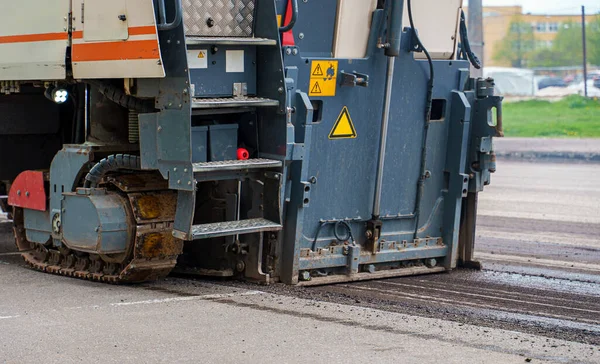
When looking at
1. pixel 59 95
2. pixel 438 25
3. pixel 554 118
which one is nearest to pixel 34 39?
pixel 59 95

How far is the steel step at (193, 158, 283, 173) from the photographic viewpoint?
900 centimetres

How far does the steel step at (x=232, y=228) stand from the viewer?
9172 millimetres

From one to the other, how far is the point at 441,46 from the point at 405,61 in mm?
570

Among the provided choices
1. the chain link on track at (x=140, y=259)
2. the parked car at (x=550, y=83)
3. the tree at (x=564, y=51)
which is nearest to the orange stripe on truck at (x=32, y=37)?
the chain link on track at (x=140, y=259)

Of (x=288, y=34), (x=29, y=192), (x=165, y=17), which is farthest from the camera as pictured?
(x=29, y=192)

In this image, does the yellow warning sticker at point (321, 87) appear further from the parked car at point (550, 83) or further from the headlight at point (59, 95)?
the parked car at point (550, 83)

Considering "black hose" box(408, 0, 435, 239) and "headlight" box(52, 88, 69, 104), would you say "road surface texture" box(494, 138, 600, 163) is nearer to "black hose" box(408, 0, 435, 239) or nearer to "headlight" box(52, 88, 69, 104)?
"black hose" box(408, 0, 435, 239)

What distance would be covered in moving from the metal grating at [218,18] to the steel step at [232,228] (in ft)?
5.00

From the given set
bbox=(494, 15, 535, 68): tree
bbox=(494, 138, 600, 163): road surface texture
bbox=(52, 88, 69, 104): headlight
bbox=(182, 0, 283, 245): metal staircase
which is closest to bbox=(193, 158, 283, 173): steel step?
bbox=(182, 0, 283, 245): metal staircase

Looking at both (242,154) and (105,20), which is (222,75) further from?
(105,20)

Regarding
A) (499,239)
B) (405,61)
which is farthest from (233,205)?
(499,239)

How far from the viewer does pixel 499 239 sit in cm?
1366

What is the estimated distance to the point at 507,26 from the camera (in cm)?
6225

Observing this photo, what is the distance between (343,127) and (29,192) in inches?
116
